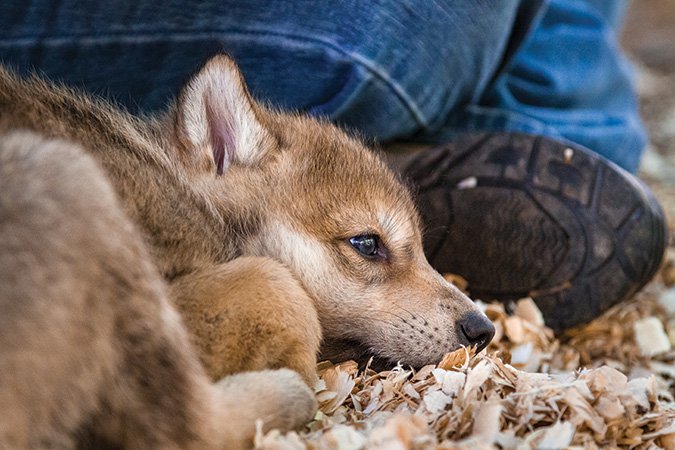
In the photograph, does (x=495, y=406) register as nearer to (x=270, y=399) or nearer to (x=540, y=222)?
(x=270, y=399)

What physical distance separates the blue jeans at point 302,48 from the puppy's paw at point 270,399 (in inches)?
61.4

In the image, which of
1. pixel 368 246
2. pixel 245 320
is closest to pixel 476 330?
pixel 368 246

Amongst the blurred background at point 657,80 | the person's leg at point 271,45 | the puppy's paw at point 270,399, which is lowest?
the blurred background at point 657,80

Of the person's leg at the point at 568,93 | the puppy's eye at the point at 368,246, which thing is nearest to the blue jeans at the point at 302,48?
the person's leg at the point at 568,93

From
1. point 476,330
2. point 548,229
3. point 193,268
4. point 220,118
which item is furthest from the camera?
point 548,229

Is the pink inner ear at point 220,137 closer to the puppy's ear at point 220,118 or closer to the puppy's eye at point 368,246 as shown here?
the puppy's ear at point 220,118

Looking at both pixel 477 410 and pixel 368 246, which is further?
pixel 368 246

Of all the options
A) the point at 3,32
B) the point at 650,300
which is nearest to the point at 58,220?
the point at 3,32

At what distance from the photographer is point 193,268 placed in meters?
2.11

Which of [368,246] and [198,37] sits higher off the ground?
[198,37]

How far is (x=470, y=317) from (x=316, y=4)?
56.2 inches

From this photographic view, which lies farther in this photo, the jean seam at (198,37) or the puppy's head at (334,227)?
the jean seam at (198,37)

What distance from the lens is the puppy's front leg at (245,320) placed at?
1.98 metres

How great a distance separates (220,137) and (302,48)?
29.4 inches
